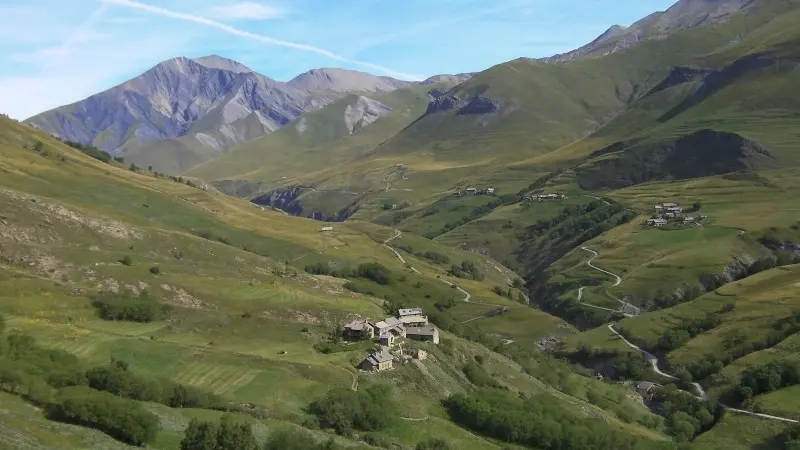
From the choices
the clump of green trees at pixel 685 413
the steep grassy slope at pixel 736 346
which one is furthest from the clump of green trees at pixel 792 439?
the clump of green trees at pixel 685 413

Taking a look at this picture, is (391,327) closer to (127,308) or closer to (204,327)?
(204,327)

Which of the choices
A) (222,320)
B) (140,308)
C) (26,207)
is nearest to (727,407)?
(222,320)

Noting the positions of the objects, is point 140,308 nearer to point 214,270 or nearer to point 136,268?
point 136,268

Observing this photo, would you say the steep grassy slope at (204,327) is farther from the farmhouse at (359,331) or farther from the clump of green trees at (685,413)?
the clump of green trees at (685,413)

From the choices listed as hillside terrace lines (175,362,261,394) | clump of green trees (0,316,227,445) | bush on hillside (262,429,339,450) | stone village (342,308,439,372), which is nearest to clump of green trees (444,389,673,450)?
stone village (342,308,439,372)

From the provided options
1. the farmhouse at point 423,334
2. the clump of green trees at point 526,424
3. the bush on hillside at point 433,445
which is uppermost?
the farmhouse at point 423,334

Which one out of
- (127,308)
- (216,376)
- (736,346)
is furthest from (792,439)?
(127,308)
